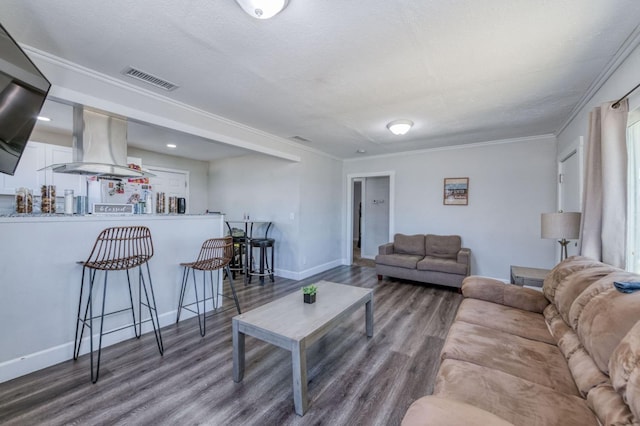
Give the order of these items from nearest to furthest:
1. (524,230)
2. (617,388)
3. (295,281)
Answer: (617,388), (524,230), (295,281)

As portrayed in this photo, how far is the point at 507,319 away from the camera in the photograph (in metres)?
2.00

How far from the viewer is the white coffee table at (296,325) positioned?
66.1 inches

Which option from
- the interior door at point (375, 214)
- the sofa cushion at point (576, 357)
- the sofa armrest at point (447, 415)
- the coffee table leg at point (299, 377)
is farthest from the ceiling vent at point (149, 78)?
the interior door at point (375, 214)

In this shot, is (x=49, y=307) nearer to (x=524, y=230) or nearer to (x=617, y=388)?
(x=617, y=388)

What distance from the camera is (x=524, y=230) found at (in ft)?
14.1

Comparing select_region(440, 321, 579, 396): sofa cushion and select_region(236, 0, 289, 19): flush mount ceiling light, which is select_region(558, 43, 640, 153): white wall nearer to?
select_region(440, 321, 579, 396): sofa cushion

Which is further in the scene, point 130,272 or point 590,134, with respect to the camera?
point 130,272

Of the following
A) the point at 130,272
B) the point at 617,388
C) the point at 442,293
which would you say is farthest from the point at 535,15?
the point at 130,272

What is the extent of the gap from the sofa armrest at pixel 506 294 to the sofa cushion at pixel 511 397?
1.13 metres

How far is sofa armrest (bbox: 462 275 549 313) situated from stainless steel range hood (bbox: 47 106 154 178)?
3672mm

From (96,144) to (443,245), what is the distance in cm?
500

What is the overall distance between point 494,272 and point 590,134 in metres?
2.93

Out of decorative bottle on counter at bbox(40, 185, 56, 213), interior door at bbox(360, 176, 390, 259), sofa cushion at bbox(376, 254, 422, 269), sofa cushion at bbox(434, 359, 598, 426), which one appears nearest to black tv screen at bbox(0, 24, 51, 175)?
decorative bottle on counter at bbox(40, 185, 56, 213)

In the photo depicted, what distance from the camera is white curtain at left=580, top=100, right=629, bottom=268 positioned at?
6.34 feet
